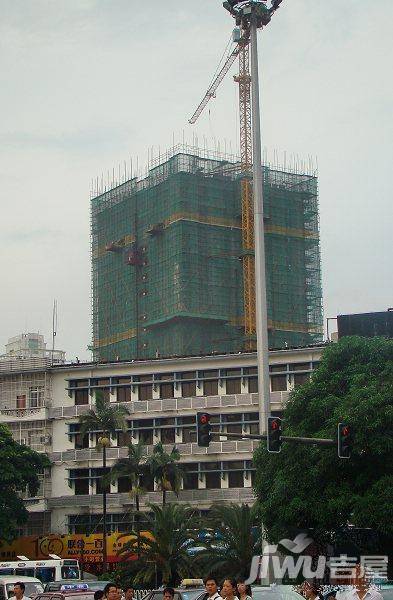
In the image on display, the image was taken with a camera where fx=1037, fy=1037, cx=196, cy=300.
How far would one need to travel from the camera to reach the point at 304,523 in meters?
42.3

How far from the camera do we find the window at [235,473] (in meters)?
76.3

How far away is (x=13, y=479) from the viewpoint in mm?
71438

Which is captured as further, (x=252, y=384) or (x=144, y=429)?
(x=144, y=429)

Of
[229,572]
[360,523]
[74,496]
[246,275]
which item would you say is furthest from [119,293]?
[360,523]

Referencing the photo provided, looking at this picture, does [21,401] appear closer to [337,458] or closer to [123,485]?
[123,485]

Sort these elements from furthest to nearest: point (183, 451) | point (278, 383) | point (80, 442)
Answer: point (80, 442), point (183, 451), point (278, 383)

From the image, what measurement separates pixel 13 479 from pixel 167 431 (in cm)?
1300

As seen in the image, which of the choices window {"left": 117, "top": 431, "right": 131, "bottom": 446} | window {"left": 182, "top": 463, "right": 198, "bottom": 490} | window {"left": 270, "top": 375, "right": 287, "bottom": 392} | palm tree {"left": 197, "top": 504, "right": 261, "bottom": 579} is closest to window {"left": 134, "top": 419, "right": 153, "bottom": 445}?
window {"left": 117, "top": 431, "right": 131, "bottom": 446}

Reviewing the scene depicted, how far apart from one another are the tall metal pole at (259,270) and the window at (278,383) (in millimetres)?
30274

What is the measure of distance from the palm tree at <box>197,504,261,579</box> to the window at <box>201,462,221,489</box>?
26.0 metres

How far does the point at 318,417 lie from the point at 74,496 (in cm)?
4040

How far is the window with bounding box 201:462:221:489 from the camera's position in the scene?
252 feet

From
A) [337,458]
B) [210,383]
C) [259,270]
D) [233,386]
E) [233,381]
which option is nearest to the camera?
[337,458]

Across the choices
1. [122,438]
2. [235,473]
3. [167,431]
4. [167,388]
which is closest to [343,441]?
[235,473]
